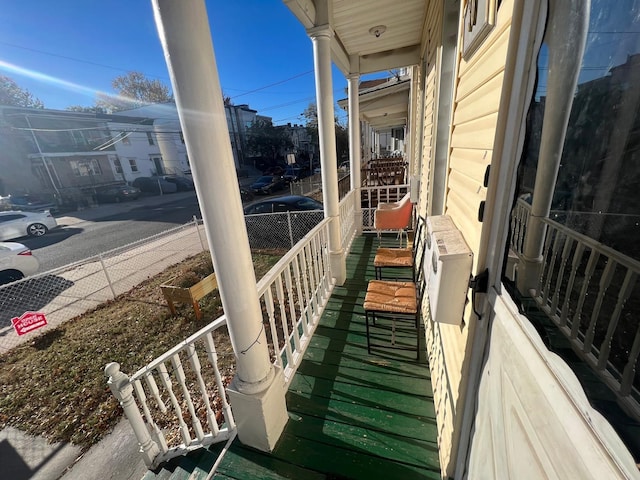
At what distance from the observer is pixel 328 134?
2891 millimetres

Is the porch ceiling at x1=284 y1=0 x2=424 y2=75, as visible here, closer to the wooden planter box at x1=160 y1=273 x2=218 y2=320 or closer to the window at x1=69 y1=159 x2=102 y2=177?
the wooden planter box at x1=160 y1=273 x2=218 y2=320

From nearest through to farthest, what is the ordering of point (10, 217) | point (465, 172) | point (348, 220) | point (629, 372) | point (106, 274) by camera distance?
point (629, 372)
point (465, 172)
point (348, 220)
point (106, 274)
point (10, 217)

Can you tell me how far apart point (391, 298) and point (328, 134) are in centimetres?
187

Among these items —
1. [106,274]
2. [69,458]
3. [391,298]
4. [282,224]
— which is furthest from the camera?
[282,224]

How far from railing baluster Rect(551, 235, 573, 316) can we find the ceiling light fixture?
3690mm

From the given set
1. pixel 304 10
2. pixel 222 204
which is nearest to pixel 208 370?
pixel 222 204

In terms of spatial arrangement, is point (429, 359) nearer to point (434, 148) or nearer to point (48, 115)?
point (434, 148)

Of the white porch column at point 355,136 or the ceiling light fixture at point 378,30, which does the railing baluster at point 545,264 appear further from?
the white porch column at point 355,136

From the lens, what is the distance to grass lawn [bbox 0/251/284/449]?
9.48 feet

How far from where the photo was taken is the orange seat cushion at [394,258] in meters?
2.86

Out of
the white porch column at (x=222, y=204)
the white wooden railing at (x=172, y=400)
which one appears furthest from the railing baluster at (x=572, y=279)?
the white wooden railing at (x=172, y=400)

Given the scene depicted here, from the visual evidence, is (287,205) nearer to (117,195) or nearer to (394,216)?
(394,216)

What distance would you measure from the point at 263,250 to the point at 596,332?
701cm

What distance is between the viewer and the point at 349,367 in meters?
2.23
